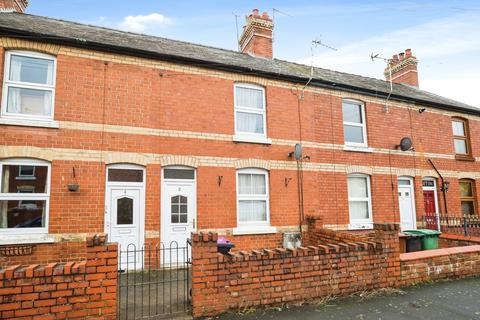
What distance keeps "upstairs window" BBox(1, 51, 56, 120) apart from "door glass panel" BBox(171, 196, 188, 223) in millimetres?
3753

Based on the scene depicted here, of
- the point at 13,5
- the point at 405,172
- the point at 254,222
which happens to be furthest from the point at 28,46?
the point at 405,172

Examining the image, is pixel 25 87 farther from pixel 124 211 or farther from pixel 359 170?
pixel 359 170

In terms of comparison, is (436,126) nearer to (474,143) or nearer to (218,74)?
(474,143)

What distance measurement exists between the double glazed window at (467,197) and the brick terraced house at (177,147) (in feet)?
4.33

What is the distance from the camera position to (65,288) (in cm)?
386

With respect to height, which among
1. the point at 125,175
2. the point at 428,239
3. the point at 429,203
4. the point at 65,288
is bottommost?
the point at 428,239

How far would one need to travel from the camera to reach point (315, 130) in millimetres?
10156

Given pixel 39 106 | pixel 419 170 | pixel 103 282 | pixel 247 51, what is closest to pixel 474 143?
pixel 419 170

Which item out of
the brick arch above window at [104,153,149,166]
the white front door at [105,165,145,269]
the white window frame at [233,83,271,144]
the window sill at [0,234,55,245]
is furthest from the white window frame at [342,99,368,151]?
the window sill at [0,234,55,245]

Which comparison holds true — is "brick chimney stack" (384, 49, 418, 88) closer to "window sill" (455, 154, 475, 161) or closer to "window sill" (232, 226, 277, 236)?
"window sill" (455, 154, 475, 161)

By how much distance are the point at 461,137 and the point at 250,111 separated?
10.3 m

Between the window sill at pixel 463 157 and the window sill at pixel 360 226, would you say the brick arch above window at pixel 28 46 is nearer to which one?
the window sill at pixel 360 226

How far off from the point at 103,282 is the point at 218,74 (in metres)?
6.81

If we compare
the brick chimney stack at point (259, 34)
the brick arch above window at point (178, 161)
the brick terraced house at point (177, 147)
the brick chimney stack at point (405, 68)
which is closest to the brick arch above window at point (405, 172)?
the brick terraced house at point (177, 147)
